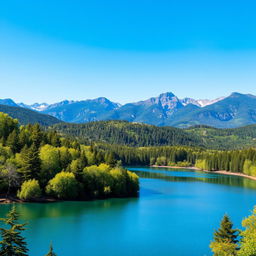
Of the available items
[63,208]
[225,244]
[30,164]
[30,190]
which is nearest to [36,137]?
[30,164]

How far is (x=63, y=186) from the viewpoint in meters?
91.9

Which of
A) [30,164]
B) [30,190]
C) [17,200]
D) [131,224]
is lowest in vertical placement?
[131,224]

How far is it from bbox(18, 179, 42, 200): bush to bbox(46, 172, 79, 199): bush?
13.7ft

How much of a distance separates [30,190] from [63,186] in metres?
9.52

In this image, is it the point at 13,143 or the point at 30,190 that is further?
the point at 13,143

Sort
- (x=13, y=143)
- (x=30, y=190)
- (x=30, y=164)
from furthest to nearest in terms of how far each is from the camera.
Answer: (x=13, y=143) → (x=30, y=164) → (x=30, y=190)

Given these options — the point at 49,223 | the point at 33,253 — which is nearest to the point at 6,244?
the point at 33,253

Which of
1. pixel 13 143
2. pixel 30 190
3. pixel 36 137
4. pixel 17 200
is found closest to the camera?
pixel 17 200

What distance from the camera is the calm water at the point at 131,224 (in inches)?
2165

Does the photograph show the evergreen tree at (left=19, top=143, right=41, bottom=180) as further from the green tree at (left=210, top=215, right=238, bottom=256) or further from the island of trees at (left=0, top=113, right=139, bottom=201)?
the green tree at (left=210, top=215, right=238, bottom=256)

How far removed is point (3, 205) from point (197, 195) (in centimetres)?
6703

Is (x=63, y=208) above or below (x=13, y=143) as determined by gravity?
below

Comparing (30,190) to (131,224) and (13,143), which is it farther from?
(131,224)

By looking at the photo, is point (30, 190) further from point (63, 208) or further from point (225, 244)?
point (225, 244)
